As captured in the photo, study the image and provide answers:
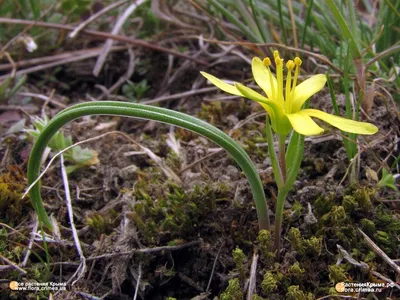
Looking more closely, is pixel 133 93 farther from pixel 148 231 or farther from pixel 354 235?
pixel 354 235

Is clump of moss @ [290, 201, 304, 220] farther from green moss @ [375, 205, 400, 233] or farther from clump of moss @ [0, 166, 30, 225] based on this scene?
clump of moss @ [0, 166, 30, 225]

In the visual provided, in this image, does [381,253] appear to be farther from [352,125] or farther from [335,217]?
A: [352,125]

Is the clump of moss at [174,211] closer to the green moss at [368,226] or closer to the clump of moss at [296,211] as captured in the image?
the clump of moss at [296,211]

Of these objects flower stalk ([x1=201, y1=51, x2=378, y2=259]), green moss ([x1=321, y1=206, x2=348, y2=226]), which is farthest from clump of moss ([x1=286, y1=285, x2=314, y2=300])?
green moss ([x1=321, y1=206, x2=348, y2=226])

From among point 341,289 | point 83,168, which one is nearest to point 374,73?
point 341,289

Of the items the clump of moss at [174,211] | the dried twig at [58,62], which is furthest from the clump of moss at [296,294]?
the dried twig at [58,62]
